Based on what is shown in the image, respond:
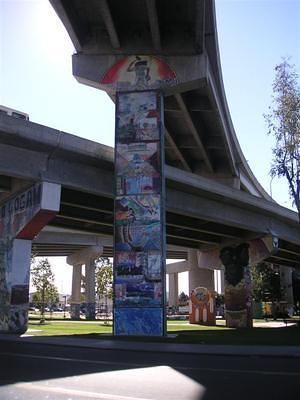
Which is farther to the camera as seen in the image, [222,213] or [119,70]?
[222,213]

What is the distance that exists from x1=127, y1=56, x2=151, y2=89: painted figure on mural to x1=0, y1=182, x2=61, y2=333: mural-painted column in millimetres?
7664

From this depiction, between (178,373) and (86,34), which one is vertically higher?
(86,34)

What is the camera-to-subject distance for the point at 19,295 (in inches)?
1077

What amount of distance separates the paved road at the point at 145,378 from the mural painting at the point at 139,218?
11.2 m

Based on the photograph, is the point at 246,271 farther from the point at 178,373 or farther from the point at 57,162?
the point at 178,373

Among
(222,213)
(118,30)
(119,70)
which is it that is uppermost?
(118,30)

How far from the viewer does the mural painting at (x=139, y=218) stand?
25766 mm

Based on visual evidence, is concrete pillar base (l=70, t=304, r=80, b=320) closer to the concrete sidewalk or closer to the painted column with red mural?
the painted column with red mural

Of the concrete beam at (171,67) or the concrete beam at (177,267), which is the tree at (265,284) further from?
the concrete beam at (171,67)

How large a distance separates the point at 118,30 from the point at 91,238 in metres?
42.4

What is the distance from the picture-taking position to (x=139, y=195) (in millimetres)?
27203

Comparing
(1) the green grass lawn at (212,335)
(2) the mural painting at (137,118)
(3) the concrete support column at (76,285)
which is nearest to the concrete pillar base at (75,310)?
(3) the concrete support column at (76,285)

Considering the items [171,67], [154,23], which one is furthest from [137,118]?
[154,23]

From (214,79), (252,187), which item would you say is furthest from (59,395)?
(252,187)
